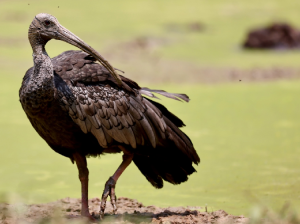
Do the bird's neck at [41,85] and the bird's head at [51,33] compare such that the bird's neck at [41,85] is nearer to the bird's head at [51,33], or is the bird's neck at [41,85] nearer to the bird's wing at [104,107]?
the bird's wing at [104,107]

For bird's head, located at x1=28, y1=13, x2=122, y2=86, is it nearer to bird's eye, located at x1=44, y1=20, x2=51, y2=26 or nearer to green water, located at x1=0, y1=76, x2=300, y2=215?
bird's eye, located at x1=44, y1=20, x2=51, y2=26

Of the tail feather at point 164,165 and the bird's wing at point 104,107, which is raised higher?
the bird's wing at point 104,107

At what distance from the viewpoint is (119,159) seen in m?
9.31

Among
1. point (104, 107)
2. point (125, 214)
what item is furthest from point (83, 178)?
point (104, 107)

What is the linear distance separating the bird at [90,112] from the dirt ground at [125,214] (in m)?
0.36

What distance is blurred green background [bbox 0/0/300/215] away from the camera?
7.89 m

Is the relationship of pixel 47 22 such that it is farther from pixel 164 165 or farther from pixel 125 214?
pixel 125 214

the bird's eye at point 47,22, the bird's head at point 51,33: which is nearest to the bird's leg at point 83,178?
the bird's head at point 51,33

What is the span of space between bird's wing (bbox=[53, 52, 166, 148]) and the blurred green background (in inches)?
38.1

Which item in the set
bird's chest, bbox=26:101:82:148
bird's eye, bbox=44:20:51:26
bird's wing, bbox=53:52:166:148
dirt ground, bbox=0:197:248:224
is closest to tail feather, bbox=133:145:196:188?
bird's wing, bbox=53:52:166:148

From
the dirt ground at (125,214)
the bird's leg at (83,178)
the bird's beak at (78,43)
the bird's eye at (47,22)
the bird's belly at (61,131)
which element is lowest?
the dirt ground at (125,214)

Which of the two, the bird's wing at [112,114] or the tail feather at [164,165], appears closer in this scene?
the bird's wing at [112,114]

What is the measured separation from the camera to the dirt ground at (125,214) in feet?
20.2

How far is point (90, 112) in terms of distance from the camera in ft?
19.6
